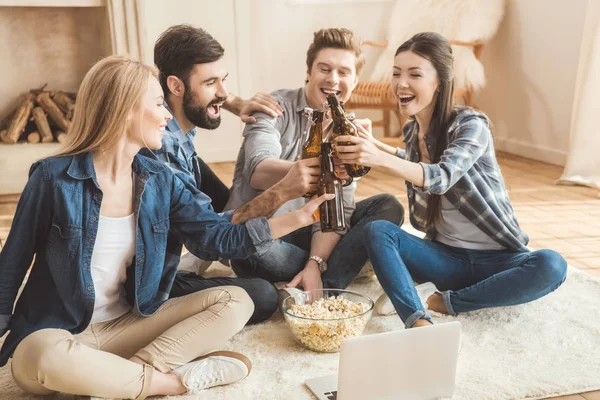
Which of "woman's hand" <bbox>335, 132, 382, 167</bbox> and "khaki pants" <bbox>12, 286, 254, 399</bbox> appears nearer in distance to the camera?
"khaki pants" <bbox>12, 286, 254, 399</bbox>

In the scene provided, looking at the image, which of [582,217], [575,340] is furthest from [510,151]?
A: [575,340]

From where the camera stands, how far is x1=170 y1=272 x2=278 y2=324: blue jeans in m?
1.96


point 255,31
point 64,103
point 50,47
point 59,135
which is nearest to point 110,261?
point 59,135

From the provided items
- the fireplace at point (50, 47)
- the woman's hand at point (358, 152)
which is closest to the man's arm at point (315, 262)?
the woman's hand at point (358, 152)

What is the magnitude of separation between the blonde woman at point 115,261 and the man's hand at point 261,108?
0.50 meters

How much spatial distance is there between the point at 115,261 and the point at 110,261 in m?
0.01

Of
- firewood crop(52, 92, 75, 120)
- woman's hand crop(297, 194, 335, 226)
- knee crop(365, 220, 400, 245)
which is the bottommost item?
firewood crop(52, 92, 75, 120)

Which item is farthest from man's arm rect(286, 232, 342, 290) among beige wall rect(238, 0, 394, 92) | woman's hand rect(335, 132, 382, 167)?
beige wall rect(238, 0, 394, 92)

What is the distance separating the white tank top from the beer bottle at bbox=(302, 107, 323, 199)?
0.47m

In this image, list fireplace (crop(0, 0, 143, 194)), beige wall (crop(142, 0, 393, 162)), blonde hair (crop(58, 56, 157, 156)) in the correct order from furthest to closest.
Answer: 1. beige wall (crop(142, 0, 393, 162))
2. fireplace (crop(0, 0, 143, 194))
3. blonde hair (crop(58, 56, 157, 156))

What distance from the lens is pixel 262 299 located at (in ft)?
6.48

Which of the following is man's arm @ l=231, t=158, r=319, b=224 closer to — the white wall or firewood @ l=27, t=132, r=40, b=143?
firewood @ l=27, t=132, r=40, b=143

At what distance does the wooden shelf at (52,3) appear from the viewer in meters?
3.83

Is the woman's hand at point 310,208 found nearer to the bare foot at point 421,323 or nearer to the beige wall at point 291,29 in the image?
the bare foot at point 421,323
